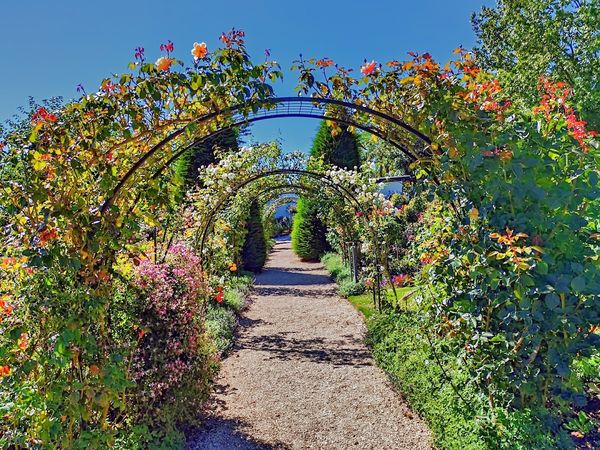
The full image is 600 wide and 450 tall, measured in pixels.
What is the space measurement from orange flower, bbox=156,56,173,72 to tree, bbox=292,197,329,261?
41.4 ft

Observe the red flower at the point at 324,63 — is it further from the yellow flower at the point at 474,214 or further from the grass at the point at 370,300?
the grass at the point at 370,300

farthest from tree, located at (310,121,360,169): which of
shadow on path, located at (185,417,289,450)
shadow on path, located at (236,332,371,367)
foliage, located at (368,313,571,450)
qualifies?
shadow on path, located at (185,417,289,450)

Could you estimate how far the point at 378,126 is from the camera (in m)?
3.15

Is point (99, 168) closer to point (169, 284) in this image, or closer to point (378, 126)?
point (169, 284)

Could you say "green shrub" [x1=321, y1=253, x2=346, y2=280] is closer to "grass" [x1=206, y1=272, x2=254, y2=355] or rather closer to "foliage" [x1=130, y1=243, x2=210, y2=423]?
"grass" [x1=206, y1=272, x2=254, y2=355]

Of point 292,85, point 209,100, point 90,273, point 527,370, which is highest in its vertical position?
point 292,85

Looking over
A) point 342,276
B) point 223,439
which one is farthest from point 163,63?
point 342,276

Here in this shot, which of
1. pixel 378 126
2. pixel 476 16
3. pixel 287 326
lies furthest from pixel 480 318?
pixel 476 16

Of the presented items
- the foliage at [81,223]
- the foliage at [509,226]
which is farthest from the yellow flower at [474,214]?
the foliage at [81,223]

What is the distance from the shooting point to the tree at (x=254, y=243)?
13055 mm

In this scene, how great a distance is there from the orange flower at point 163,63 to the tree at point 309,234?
12604 millimetres

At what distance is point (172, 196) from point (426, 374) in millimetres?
2397

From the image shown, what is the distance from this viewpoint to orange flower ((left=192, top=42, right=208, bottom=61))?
7.88ft

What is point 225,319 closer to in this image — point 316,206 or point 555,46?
point 316,206
